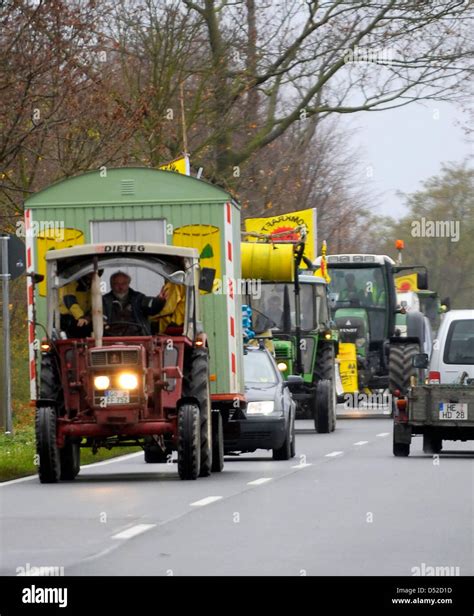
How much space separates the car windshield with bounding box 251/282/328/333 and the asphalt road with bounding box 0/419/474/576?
39.2 ft

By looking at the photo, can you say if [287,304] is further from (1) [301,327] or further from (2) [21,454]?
(2) [21,454]

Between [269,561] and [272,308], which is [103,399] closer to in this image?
[269,561]

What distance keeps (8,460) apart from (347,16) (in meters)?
23.5

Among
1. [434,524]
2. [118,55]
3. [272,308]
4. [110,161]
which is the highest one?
[118,55]

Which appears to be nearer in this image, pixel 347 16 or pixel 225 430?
pixel 225 430

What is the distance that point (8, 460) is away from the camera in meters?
21.5

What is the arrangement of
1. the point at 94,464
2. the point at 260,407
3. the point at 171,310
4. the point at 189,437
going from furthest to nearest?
the point at 94,464 → the point at 260,407 → the point at 171,310 → the point at 189,437

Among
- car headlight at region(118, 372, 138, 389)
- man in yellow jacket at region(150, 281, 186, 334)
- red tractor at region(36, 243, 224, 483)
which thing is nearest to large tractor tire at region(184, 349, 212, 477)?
red tractor at region(36, 243, 224, 483)

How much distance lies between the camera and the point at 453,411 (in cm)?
2252

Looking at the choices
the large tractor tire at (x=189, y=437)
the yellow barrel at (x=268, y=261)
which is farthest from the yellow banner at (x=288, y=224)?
the large tractor tire at (x=189, y=437)

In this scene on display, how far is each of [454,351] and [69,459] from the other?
683 centimetres

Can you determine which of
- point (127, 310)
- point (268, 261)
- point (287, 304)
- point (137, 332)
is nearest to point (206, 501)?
point (137, 332)

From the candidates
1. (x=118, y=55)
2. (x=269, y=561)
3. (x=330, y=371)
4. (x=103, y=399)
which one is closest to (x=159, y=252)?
(x=103, y=399)

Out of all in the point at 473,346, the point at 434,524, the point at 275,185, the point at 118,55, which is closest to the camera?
the point at 434,524
